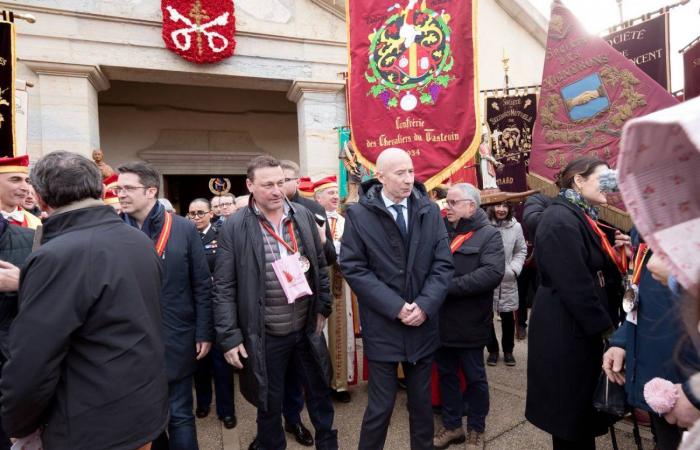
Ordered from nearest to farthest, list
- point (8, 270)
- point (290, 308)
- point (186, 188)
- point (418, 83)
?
point (8, 270) < point (290, 308) < point (418, 83) < point (186, 188)

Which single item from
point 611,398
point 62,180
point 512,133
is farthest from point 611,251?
point 512,133

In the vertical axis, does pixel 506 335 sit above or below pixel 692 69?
below

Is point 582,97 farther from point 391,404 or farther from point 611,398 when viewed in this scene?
point 391,404

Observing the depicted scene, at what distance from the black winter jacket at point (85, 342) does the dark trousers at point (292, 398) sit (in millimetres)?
1364

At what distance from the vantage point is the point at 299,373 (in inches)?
113

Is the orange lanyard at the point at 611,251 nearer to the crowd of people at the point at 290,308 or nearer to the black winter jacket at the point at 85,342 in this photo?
the crowd of people at the point at 290,308

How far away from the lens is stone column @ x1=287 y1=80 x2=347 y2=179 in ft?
26.2

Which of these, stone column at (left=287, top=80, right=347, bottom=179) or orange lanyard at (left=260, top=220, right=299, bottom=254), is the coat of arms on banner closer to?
orange lanyard at (left=260, top=220, right=299, bottom=254)

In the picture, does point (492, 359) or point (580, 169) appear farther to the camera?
point (492, 359)

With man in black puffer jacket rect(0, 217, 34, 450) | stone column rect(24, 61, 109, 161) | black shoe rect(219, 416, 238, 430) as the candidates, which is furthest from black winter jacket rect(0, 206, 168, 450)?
stone column rect(24, 61, 109, 161)

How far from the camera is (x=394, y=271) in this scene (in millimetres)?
2541

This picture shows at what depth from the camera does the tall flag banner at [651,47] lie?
4777 mm

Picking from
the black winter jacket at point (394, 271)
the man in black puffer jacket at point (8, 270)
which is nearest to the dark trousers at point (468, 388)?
the black winter jacket at point (394, 271)

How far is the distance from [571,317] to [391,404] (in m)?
1.20
